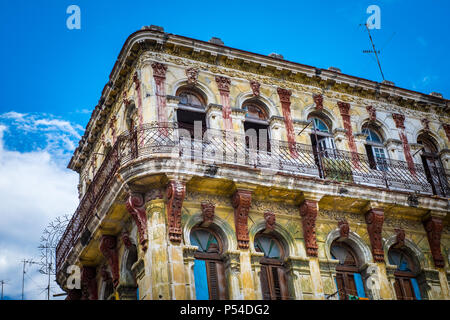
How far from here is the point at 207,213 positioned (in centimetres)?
1681

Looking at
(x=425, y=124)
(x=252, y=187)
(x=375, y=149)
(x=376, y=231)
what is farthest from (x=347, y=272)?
(x=425, y=124)

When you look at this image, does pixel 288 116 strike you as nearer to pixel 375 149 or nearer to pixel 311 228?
pixel 375 149

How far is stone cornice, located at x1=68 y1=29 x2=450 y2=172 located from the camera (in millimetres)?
18906

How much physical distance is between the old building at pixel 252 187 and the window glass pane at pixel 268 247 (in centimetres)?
3

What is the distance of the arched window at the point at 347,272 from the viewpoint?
17734 mm

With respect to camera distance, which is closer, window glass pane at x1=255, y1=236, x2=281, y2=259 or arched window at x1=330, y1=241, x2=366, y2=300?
window glass pane at x1=255, y1=236, x2=281, y2=259

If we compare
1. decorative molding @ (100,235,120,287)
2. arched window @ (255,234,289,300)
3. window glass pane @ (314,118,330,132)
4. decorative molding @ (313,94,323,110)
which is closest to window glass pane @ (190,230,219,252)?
arched window @ (255,234,289,300)

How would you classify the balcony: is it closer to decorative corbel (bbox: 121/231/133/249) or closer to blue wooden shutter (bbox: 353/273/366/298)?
decorative corbel (bbox: 121/231/133/249)

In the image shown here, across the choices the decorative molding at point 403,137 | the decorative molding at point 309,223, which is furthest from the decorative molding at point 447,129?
the decorative molding at point 309,223

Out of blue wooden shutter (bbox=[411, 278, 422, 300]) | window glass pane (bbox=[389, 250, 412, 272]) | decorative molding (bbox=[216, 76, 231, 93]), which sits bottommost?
blue wooden shutter (bbox=[411, 278, 422, 300])

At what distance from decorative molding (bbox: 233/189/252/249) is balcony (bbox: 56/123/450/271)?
2.40 ft

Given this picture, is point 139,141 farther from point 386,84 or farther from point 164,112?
point 386,84
